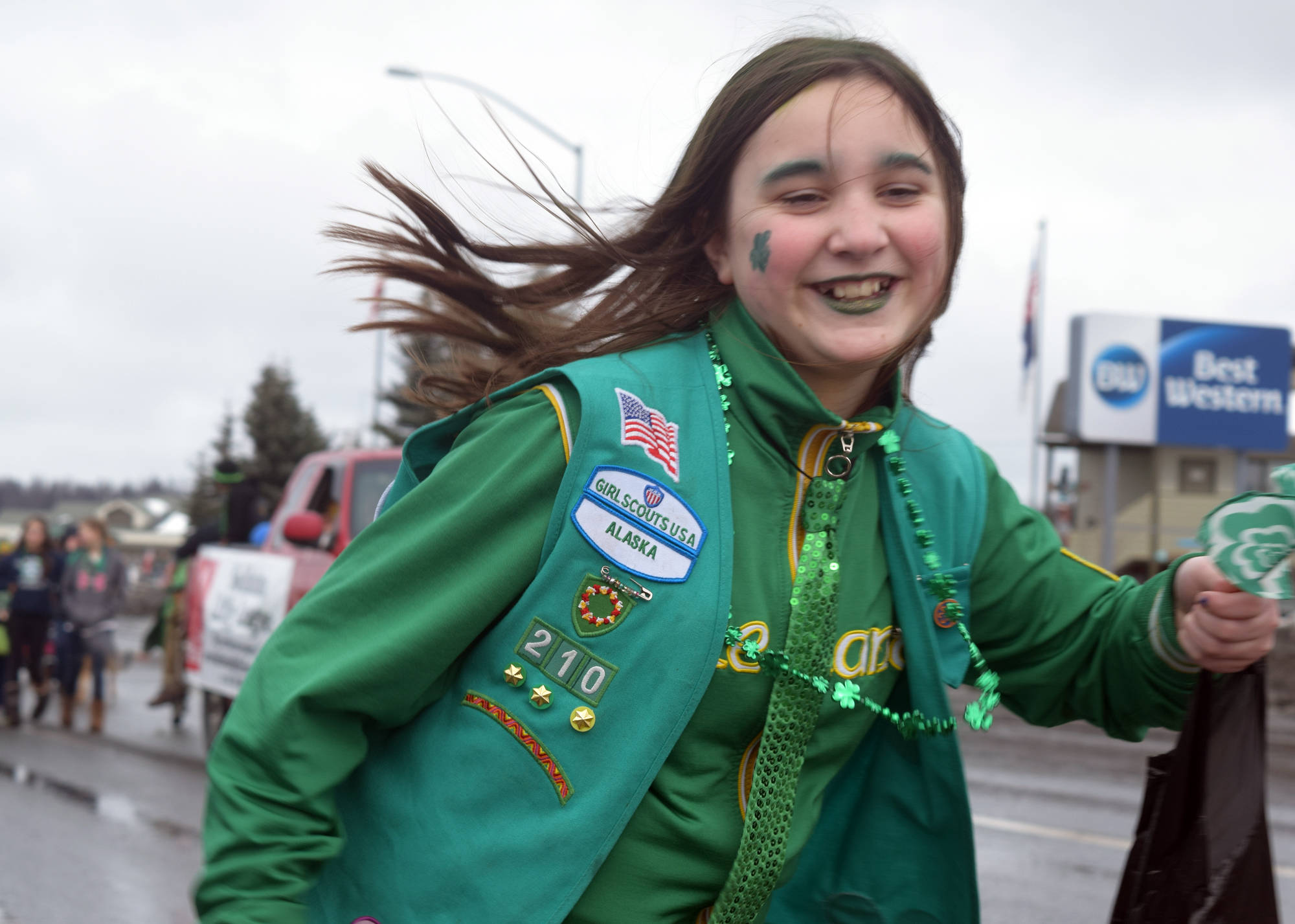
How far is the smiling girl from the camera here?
56.6 inches

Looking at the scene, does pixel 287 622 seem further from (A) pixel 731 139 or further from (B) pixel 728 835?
(A) pixel 731 139

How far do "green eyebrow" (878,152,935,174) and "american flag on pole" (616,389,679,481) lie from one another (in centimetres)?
46

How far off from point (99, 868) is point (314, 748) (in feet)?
16.8

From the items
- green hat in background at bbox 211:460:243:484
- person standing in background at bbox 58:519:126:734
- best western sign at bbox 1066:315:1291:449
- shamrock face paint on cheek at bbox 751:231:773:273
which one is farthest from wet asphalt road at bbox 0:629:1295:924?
best western sign at bbox 1066:315:1291:449

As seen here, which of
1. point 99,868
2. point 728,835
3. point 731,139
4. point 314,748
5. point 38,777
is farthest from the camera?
point 38,777

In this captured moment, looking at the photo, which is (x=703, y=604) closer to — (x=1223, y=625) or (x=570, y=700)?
(x=570, y=700)

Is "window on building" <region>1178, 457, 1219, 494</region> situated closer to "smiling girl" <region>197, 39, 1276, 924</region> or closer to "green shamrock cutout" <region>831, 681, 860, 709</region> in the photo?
"smiling girl" <region>197, 39, 1276, 924</region>

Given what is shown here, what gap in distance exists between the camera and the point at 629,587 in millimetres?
1486

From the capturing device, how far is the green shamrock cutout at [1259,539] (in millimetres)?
1489

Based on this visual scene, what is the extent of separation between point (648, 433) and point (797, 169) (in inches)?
16.6

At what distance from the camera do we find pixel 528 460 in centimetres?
148

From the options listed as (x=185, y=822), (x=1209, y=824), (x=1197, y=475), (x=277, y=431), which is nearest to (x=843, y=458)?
(x=1209, y=824)

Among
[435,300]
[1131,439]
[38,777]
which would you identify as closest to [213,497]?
[1131,439]

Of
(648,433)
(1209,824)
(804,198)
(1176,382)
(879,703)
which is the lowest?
(1209,824)
